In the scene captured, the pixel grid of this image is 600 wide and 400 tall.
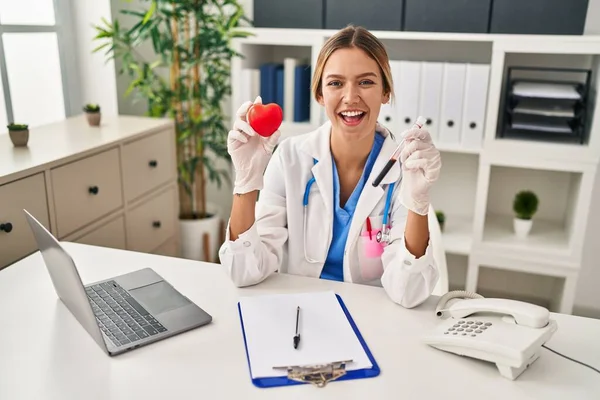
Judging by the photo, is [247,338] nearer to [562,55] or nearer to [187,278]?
[187,278]

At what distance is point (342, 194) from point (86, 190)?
38.6 inches

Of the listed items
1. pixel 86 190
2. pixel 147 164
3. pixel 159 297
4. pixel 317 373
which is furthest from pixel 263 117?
pixel 147 164

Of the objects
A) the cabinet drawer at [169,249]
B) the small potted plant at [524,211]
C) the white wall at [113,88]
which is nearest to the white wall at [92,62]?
the white wall at [113,88]

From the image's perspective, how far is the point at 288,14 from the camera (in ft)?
8.07

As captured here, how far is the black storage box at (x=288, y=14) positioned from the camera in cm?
240

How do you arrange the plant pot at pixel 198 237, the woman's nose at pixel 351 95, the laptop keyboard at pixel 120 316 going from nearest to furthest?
the laptop keyboard at pixel 120 316 → the woman's nose at pixel 351 95 → the plant pot at pixel 198 237

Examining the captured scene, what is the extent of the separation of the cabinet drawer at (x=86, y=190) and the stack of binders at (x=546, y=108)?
1.64 m

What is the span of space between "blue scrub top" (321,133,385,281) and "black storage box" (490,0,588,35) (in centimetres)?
109

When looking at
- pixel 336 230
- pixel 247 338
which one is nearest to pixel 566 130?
pixel 336 230

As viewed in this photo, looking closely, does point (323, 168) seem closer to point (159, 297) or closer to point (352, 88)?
point (352, 88)

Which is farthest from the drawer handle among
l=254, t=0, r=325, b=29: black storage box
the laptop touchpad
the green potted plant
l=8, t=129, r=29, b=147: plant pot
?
l=254, t=0, r=325, b=29: black storage box

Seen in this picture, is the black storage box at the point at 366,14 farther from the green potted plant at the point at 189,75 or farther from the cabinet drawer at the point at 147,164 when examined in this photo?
the cabinet drawer at the point at 147,164

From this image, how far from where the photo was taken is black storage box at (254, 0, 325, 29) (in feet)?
7.89

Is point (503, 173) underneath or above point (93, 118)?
underneath
